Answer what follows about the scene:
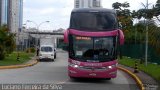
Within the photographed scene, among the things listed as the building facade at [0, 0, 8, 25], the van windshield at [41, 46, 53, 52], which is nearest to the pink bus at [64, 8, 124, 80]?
the van windshield at [41, 46, 53, 52]

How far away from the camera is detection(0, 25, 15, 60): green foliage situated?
41.6 metres

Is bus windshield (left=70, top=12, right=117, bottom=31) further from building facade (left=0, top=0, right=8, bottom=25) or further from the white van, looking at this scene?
building facade (left=0, top=0, right=8, bottom=25)

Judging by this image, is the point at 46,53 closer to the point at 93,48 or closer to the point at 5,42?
the point at 5,42

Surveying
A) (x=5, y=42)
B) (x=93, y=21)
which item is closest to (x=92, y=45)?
(x=93, y=21)

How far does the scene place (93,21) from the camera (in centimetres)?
2238

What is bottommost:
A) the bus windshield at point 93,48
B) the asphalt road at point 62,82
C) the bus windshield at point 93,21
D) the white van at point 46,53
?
the white van at point 46,53

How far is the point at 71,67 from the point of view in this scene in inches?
869

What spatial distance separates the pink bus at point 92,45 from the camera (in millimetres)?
21859

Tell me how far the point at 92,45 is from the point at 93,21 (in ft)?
4.24

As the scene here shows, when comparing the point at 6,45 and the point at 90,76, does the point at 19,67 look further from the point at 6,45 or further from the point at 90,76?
the point at 90,76

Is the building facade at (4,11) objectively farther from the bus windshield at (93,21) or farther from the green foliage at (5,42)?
the bus windshield at (93,21)

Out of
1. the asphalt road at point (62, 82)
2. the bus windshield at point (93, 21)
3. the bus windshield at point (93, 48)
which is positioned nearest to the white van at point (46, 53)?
the asphalt road at point (62, 82)

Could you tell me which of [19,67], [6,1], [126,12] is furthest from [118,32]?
[6,1]

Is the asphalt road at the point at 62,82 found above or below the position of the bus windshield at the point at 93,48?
below
